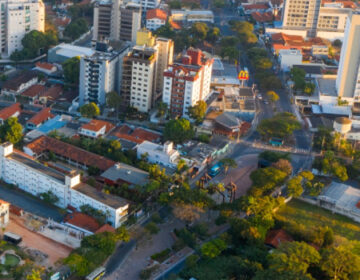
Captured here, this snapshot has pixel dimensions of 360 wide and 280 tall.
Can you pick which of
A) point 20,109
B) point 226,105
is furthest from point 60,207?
point 226,105

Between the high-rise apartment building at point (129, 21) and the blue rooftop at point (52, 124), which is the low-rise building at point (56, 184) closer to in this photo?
the blue rooftop at point (52, 124)

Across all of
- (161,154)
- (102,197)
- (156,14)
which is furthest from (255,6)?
(102,197)

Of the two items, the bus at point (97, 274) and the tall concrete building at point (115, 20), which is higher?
the tall concrete building at point (115, 20)

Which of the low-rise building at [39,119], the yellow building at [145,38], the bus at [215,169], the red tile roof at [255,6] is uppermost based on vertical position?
the yellow building at [145,38]

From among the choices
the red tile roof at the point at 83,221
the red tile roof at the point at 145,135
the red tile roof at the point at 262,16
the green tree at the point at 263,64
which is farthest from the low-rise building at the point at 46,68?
the red tile roof at the point at 262,16

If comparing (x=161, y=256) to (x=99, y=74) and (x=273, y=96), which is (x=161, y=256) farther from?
(x=273, y=96)

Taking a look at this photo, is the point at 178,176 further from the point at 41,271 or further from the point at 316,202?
the point at 41,271

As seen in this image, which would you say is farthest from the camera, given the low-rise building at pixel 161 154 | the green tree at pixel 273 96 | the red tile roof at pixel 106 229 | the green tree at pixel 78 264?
the green tree at pixel 273 96
